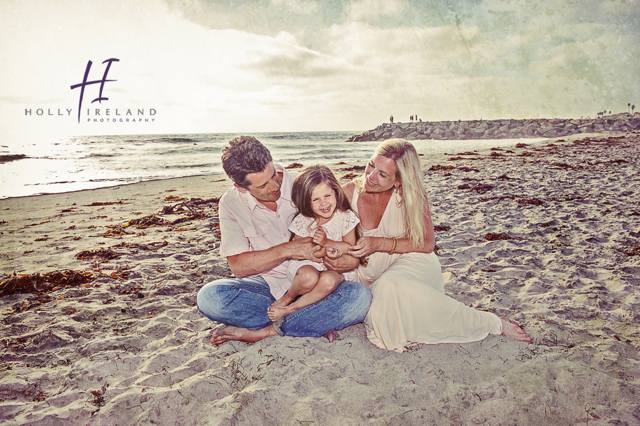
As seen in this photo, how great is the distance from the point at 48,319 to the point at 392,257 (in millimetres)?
3003

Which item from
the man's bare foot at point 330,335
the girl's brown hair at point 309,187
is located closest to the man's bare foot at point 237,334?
the man's bare foot at point 330,335

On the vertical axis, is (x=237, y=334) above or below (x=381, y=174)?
below

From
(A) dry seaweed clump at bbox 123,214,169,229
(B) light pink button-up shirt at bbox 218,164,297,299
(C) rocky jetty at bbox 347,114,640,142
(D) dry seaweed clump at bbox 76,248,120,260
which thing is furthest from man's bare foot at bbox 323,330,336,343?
(C) rocky jetty at bbox 347,114,640,142

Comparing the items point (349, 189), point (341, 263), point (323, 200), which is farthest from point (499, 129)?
point (341, 263)

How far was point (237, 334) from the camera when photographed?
8.62 feet

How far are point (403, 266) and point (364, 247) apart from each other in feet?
1.15

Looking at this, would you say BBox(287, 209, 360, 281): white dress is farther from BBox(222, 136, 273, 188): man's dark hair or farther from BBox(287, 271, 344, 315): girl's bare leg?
BBox(222, 136, 273, 188): man's dark hair

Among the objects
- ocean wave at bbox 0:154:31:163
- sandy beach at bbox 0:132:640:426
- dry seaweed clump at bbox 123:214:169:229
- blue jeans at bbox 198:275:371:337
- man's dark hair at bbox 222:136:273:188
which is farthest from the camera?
ocean wave at bbox 0:154:31:163

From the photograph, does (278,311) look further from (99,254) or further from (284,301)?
(99,254)

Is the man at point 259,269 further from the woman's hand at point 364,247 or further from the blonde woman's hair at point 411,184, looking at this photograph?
the blonde woman's hair at point 411,184

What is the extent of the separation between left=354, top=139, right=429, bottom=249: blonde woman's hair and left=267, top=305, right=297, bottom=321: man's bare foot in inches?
42.2

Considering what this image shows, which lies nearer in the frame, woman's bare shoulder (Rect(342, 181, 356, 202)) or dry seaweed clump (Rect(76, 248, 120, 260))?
woman's bare shoulder (Rect(342, 181, 356, 202))

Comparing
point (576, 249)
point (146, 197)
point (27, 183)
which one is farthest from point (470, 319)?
point (27, 183)

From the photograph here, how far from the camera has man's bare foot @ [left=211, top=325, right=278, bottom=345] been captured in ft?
8.62
